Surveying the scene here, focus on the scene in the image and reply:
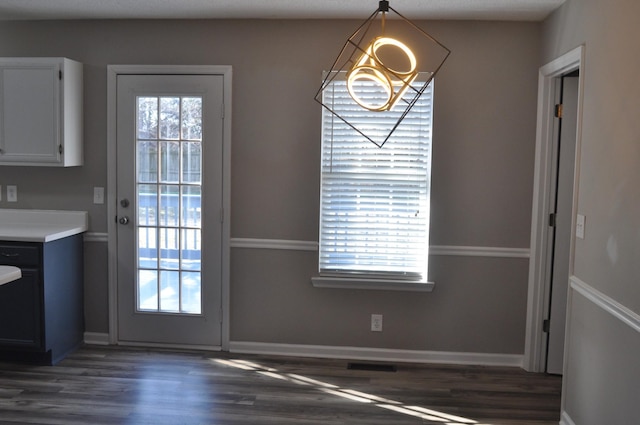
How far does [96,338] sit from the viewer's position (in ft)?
14.0

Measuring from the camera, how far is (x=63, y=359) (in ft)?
13.0

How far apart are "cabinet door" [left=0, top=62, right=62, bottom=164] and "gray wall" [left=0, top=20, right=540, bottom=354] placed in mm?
275

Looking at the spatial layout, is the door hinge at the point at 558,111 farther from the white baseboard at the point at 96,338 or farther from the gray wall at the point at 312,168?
the white baseboard at the point at 96,338

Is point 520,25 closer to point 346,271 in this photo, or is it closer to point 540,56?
point 540,56

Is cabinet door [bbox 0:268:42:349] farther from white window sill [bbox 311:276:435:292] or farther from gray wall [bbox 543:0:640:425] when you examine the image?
gray wall [bbox 543:0:640:425]

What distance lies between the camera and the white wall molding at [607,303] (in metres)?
2.35

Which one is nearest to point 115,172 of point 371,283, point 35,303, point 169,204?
point 169,204

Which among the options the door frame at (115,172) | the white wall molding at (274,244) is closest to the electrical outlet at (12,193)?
the door frame at (115,172)

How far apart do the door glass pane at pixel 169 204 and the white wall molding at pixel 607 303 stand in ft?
7.96

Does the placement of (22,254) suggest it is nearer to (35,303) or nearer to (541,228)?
(35,303)

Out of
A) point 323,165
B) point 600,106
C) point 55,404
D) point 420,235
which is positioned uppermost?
point 600,106

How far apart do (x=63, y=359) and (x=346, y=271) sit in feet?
6.45

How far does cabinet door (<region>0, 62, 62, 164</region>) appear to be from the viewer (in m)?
3.89

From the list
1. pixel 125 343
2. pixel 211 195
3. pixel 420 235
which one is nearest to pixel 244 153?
pixel 211 195
